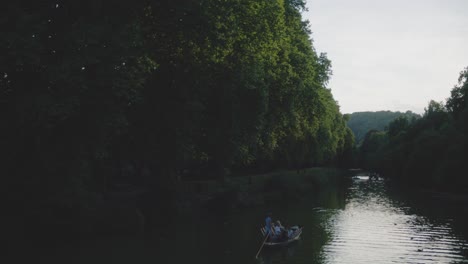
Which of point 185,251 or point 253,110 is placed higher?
point 253,110

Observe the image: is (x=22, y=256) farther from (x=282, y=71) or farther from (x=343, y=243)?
(x=282, y=71)

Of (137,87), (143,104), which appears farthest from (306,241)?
(143,104)

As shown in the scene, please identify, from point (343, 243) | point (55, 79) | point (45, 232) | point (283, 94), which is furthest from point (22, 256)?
point (283, 94)

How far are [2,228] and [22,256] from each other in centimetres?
229

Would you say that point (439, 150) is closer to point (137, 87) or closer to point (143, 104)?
point (143, 104)

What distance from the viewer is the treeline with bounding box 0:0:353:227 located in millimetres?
22250

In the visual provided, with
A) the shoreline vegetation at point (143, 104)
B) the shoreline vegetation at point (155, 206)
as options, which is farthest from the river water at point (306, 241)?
the shoreline vegetation at point (143, 104)

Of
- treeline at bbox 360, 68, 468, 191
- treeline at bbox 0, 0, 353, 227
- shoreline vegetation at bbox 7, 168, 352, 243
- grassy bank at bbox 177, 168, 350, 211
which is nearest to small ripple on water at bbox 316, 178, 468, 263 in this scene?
grassy bank at bbox 177, 168, 350, 211

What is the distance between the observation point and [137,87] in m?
28.3

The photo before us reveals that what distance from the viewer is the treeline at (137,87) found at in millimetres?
22250

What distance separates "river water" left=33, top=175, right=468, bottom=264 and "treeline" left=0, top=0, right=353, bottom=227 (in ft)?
14.6

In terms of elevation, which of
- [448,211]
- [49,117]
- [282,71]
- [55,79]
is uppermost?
[282,71]

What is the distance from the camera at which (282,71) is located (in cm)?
4212

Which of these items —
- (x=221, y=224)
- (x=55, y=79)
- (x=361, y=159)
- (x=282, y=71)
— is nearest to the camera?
(x=55, y=79)
